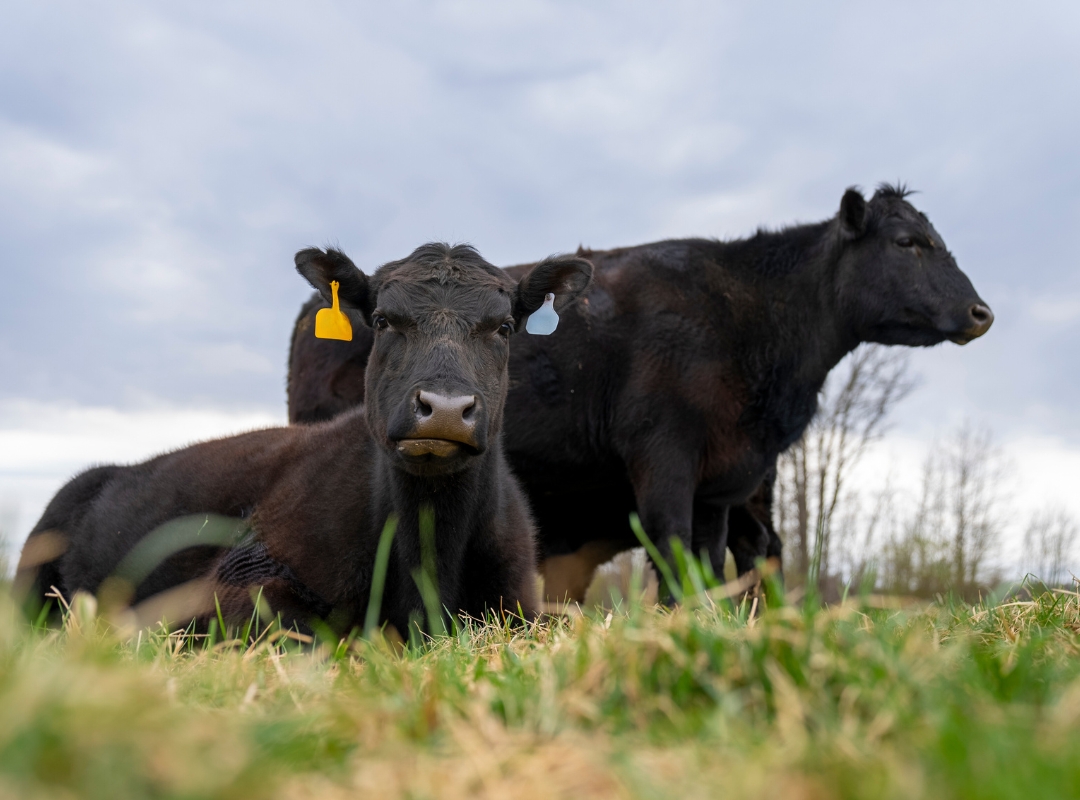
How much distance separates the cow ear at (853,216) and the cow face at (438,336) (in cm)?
390

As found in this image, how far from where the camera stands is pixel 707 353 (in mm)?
9211

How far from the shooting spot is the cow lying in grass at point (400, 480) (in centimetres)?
513

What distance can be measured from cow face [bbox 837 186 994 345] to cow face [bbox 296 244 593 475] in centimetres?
395

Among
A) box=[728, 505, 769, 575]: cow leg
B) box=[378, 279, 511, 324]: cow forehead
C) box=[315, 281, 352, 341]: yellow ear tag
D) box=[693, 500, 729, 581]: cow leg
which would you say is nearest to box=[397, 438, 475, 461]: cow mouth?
box=[378, 279, 511, 324]: cow forehead

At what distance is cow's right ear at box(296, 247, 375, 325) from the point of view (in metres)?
6.08

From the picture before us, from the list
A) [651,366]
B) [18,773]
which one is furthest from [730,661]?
[651,366]

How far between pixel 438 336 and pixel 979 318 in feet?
19.1

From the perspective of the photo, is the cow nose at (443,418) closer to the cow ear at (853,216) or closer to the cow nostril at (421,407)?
the cow nostril at (421,407)

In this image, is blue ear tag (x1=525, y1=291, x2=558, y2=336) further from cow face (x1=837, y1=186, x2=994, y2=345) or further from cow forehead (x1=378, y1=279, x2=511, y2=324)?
cow face (x1=837, y1=186, x2=994, y2=345)

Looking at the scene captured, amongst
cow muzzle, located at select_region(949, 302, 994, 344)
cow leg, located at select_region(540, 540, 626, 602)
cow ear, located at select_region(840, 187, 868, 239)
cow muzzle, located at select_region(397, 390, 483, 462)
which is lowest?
cow leg, located at select_region(540, 540, 626, 602)

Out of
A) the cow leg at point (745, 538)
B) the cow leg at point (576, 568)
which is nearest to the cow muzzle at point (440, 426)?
the cow leg at point (576, 568)

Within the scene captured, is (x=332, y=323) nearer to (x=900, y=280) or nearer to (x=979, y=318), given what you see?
(x=900, y=280)

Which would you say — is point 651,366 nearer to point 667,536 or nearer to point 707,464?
point 707,464

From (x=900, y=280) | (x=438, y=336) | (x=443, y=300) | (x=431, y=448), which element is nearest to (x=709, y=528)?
(x=900, y=280)
